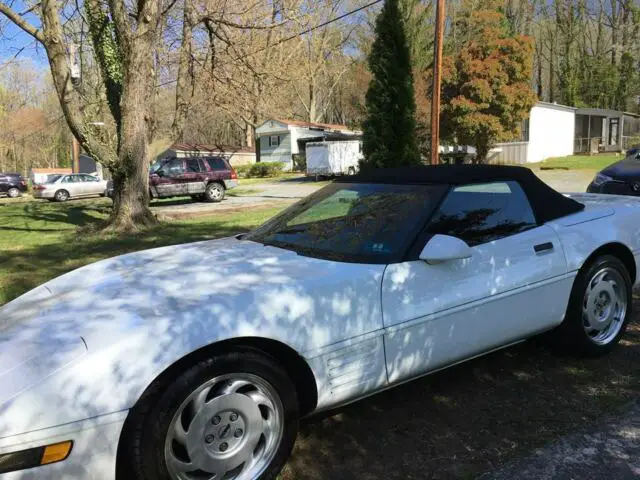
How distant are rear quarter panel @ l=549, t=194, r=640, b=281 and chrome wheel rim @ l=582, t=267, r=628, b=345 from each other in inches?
8.8

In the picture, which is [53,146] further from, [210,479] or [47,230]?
[210,479]

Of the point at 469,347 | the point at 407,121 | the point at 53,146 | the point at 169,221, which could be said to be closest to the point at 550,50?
the point at 407,121

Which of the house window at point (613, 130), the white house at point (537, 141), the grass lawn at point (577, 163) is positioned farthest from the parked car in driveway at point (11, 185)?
the house window at point (613, 130)

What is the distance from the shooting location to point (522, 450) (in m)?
2.73

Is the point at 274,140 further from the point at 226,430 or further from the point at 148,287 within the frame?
the point at 226,430

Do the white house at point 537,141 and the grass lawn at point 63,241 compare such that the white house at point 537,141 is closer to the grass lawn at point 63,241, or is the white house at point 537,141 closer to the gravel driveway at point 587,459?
the grass lawn at point 63,241

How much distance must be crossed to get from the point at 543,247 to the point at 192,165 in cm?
1871

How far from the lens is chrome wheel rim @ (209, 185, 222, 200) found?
Answer: 20.9m

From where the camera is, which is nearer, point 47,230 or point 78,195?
point 47,230

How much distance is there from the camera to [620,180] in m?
8.44

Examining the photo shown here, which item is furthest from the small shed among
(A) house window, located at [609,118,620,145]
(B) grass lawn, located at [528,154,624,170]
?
(A) house window, located at [609,118,620,145]

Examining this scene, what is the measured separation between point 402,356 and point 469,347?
1.68 feet

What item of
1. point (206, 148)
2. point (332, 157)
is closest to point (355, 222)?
point (332, 157)

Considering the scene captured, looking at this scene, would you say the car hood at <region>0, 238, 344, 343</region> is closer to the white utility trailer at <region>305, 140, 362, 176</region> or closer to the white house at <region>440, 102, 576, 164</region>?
the white utility trailer at <region>305, 140, 362, 176</region>
